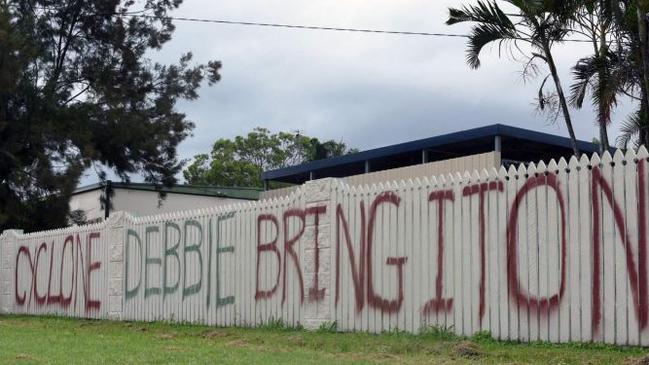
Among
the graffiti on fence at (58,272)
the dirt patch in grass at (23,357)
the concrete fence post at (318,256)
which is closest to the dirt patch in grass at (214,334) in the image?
the concrete fence post at (318,256)

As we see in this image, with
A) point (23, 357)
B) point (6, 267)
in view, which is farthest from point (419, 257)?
point (6, 267)

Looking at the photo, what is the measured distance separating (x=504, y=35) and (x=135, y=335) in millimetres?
7206

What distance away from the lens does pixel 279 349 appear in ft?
32.6

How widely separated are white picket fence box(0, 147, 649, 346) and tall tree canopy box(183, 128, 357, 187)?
42.4 metres

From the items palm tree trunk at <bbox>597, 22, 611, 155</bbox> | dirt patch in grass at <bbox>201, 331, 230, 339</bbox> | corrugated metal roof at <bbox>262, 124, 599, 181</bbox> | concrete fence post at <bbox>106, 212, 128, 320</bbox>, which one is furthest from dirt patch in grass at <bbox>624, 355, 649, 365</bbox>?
corrugated metal roof at <bbox>262, 124, 599, 181</bbox>

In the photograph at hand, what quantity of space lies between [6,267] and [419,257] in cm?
1284

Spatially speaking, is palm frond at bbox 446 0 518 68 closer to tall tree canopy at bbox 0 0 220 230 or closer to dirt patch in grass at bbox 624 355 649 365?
dirt patch in grass at bbox 624 355 649 365

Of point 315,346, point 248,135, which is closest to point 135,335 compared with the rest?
point 315,346

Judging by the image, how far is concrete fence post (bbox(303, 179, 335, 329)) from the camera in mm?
11367

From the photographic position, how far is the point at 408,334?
9969 mm

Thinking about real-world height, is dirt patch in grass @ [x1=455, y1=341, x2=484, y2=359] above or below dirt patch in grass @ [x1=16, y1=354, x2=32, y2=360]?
above

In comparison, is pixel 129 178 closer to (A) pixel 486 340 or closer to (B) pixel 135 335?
(B) pixel 135 335

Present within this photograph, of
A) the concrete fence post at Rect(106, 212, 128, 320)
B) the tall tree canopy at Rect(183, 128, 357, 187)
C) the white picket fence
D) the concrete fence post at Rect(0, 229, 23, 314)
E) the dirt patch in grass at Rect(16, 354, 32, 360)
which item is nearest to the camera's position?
the white picket fence

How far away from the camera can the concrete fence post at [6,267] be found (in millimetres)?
19609
